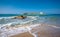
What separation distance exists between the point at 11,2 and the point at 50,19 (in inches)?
32.5

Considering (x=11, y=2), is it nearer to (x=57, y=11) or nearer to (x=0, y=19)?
(x=0, y=19)

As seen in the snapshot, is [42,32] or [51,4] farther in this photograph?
[51,4]

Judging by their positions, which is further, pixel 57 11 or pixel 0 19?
pixel 57 11

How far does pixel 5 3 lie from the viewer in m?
1.69

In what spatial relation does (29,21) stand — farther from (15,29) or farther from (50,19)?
(50,19)

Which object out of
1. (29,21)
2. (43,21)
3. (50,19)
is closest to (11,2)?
(29,21)

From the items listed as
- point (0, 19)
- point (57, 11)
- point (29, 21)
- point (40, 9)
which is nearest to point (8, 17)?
point (0, 19)

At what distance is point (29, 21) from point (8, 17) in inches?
15.9

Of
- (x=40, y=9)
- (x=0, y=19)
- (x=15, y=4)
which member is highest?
(x=15, y=4)

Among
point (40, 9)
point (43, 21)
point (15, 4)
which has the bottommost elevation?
point (43, 21)

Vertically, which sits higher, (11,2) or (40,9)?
(11,2)

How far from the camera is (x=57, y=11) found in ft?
5.82

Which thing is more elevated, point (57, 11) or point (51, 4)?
point (51, 4)

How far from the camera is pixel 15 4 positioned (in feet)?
5.58
